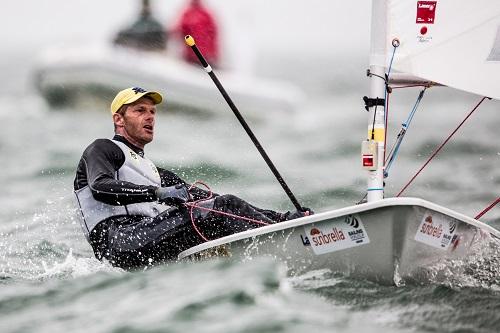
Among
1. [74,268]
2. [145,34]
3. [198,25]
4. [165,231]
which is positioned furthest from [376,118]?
[145,34]

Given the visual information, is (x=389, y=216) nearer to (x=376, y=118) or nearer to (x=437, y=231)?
(x=437, y=231)

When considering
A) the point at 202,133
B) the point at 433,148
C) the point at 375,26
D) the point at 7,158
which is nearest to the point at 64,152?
the point at 7,158

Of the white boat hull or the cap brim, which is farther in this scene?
the cap brim

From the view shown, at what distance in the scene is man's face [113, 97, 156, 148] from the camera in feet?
15.8

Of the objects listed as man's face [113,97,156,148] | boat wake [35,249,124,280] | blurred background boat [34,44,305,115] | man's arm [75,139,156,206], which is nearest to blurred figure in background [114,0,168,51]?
blurred background boat [34,44,305,115]

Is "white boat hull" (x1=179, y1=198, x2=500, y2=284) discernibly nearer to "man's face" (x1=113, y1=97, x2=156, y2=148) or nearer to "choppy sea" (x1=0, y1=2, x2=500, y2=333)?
"choppy sea" (x1=0, y1=2, x2=500, y2=333)

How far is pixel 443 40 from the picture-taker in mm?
4441

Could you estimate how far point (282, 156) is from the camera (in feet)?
34.4

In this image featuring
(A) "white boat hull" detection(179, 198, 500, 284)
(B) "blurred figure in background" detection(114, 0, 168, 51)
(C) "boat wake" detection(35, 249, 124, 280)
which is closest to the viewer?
(A) "white boat hull" detection(179, 198, 500, 284)

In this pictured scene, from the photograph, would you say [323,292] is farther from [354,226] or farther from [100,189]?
[100,189]

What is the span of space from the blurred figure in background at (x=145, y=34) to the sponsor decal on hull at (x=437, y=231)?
7.61 metres

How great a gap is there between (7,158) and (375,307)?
22.3ft

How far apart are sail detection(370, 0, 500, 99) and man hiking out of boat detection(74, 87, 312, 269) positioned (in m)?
0.83

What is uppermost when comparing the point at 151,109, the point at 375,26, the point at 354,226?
the point at 375,26
